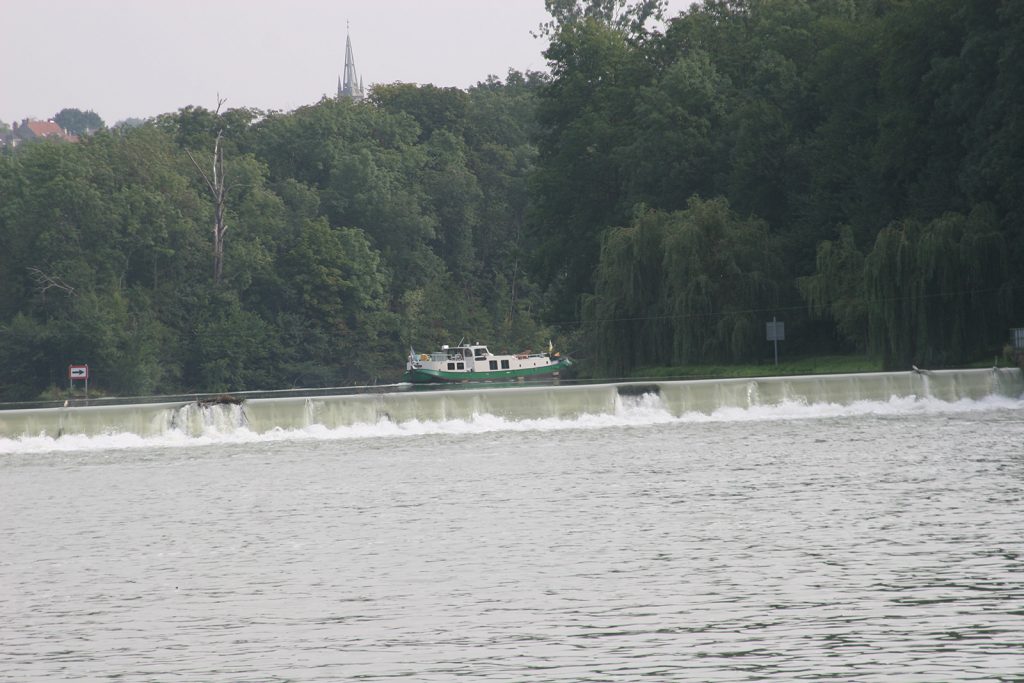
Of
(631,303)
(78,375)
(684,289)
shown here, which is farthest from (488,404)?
(78,375)

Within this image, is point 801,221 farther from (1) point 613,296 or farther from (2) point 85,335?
(2) point 85,335

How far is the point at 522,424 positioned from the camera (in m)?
42.3

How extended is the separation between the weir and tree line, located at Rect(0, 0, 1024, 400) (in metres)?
7.31

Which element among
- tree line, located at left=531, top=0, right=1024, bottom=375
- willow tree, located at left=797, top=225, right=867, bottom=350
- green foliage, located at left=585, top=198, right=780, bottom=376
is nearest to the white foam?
tree line, located at left=531, top=0, right=1024, bottom=375

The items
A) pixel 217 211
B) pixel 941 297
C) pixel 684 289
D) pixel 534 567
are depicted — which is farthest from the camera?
pixel 217 211

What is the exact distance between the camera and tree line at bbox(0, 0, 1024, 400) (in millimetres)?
57438

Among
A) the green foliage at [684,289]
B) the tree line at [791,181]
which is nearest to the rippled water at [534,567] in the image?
the tree line at [791,181]

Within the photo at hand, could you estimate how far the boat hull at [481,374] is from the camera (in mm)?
101562

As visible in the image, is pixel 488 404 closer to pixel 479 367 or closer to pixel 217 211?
pixel 479 367

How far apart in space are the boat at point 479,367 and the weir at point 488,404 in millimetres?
58166

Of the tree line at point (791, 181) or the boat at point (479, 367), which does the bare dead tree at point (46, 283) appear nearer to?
the boat at point (479, 367)

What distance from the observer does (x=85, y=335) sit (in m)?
98.9

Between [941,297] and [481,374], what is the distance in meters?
53.9

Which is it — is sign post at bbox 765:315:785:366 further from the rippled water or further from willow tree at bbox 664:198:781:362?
the rippled water
